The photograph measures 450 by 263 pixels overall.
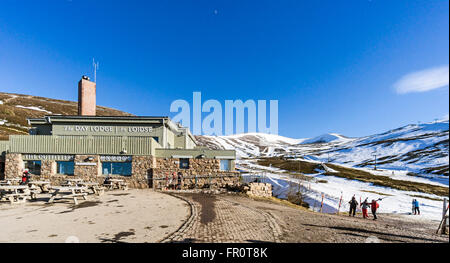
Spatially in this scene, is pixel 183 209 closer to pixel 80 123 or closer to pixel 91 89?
pixel 80 123

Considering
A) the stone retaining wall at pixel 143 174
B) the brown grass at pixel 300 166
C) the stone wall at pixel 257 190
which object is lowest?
the brown grass at pixel 300 166

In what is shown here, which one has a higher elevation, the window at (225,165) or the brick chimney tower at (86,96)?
the brick chimney tower at (86,96)

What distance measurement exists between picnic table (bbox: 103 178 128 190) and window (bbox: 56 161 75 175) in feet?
15.1

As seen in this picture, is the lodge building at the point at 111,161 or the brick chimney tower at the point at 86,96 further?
the brick chimney tower at the point at 86,96

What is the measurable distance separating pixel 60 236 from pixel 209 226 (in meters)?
4.41

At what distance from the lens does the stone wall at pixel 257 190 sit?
1683cm

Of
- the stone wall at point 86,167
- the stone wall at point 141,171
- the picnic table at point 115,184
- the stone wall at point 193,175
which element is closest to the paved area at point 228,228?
the stone wall at point 193,175

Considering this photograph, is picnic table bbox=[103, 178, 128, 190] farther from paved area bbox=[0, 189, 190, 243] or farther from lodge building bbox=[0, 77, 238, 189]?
paved area bbox=[0, 189, 190, 243]

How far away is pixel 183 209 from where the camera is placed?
10.3m

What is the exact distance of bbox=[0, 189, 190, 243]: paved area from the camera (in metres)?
6.14

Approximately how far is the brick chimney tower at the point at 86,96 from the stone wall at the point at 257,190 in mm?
21043

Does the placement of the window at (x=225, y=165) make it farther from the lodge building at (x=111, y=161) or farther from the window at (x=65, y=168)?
the window at (x=65, y=168)

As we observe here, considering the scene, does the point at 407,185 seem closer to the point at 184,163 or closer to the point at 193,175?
the point at 193,175
